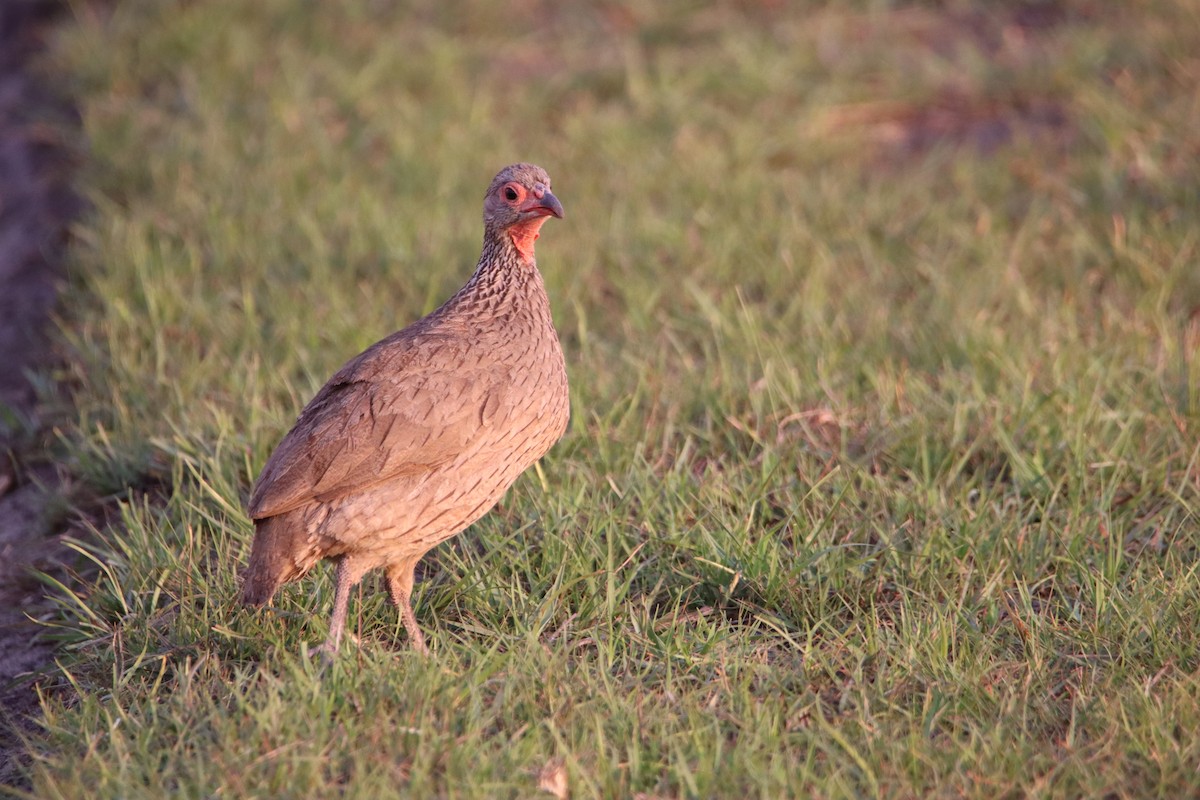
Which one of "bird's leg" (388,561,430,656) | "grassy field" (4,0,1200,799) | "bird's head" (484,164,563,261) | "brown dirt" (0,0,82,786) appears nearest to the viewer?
"grassy field" (4,0,1200,799)

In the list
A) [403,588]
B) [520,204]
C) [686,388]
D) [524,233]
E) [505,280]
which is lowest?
[686,388]

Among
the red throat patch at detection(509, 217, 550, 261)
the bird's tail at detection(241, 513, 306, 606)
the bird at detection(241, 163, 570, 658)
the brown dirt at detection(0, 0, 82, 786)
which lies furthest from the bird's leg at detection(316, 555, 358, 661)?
the red throat patch at detection(509, 217, 550, 261)

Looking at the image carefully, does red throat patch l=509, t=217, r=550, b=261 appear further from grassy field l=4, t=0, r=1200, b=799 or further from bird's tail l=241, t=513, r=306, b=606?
bird's tail l=241, t=513, r=306, b=606

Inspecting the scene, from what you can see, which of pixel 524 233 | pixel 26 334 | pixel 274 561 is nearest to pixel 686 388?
pixel 524 233

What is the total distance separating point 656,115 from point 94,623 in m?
5.23

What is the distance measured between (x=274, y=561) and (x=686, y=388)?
210 centimetres

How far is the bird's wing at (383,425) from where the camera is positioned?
169 inches

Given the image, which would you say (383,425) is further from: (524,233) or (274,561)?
(524,233)

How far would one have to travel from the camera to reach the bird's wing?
4.30m

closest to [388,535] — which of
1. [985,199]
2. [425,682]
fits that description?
[425,682]

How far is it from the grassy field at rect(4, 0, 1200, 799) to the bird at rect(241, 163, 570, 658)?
0.25 meters

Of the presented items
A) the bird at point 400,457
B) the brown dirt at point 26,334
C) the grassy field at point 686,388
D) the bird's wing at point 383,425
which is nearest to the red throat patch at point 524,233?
the bird at point 400,457

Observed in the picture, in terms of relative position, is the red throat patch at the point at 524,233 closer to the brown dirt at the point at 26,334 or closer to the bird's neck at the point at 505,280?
the bird's neck at the point at 505,280

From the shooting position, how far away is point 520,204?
4.95m
